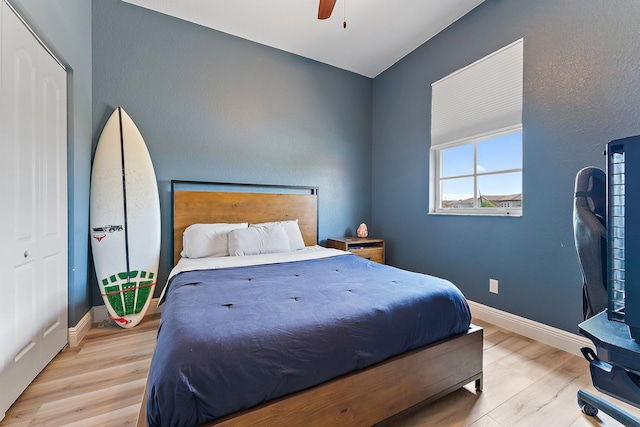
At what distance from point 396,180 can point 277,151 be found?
1.53 m

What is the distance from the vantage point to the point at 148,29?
2.57 m

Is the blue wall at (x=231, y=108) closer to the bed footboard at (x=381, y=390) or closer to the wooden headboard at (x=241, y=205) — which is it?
the wooden headboard at (x=241, y=205)

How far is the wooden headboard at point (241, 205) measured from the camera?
8.71 ft

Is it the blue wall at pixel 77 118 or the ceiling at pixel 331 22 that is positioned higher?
the ceiling at pixel 331 22

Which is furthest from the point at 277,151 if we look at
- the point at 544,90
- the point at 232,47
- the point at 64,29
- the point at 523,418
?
the point at 523,418

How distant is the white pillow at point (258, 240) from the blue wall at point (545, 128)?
1.62 metres

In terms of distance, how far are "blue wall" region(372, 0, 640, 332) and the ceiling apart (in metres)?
0.27

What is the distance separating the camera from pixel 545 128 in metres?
2.04

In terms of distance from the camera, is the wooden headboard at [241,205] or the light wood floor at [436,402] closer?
the light wood floor at [436,402]

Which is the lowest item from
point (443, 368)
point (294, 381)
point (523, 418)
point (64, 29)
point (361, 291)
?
point (523, 418)

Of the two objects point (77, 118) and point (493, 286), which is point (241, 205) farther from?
point (493, 286)

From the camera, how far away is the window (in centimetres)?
226

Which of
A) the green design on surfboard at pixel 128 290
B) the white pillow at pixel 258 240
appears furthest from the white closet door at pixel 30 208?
the white pillow at pixel 258 240

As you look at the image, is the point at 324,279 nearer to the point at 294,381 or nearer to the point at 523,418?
the point at 294,381
